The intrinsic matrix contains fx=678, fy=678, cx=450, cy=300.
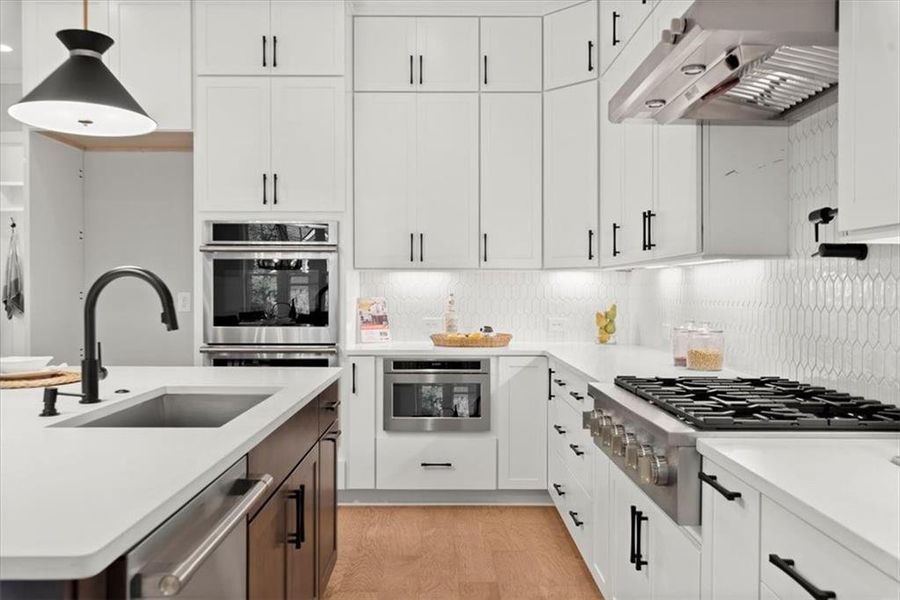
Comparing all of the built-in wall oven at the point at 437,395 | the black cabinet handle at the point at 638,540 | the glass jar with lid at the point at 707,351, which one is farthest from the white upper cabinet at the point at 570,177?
the black cabinet handle at the point at 638,540

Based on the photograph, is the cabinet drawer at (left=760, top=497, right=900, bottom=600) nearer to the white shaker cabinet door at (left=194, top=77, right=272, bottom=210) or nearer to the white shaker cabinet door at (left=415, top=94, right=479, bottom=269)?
the white shaker cabinet door at (left=415, top=94, right=479, bottom=269)

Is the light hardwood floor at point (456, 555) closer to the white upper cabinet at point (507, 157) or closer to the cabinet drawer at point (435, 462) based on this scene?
the cabinet drawer at point (435, 462)

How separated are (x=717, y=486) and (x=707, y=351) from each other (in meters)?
1.54

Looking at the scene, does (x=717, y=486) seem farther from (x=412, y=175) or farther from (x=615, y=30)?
(x=412, y=175)

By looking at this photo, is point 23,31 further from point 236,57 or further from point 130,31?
point 236,57

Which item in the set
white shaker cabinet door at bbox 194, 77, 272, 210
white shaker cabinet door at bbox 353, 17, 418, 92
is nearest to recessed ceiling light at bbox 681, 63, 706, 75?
white shaker cabinet door at bbox 353, 17, 418, 92

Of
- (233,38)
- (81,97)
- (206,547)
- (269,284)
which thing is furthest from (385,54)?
(206,547)

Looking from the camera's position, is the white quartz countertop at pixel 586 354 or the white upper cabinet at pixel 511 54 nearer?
the white quartz countertop at pixel 586 354

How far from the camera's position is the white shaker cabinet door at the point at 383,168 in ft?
13.8

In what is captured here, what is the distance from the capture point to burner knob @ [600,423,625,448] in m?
2.10

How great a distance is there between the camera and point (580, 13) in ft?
13.2

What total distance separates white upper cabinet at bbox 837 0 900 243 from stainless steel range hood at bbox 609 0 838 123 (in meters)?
0.11

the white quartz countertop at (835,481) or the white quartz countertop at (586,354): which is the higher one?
the white quartz countertop at (586,354)

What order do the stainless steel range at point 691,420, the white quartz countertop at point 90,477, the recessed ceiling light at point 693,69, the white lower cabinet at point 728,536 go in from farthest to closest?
the recessed ceiling light at point 693,69
the stainless steel range at point 691,420
the white lower cabinet at point 728,536
the white quartz countertop at point 90,477
